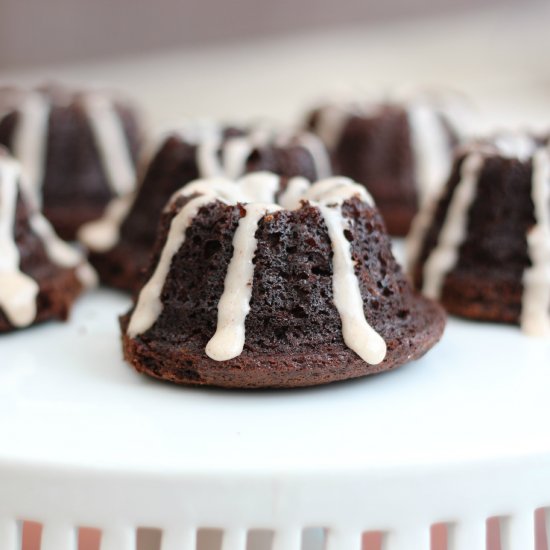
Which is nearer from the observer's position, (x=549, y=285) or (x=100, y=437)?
(x=100, y=437)

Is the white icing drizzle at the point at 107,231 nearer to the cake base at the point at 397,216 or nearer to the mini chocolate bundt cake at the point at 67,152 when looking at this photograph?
the mini chocolate bundt cake at the point at 67,152

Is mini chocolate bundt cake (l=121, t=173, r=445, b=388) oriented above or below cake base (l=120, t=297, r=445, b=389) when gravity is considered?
above

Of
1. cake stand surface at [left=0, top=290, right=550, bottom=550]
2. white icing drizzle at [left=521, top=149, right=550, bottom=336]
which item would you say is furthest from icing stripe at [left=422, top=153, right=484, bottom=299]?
cake stand surface at [left=0, top=290, right=550, bottom=550]

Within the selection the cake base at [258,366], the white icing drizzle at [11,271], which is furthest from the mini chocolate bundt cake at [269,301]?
the white icing drizzle at [11,271]

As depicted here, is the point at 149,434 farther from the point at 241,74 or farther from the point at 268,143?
the point at 241,74

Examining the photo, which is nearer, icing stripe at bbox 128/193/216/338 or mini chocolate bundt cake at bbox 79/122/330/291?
icing stripe at bbox 128/193/216/338

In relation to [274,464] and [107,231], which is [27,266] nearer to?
[107,231]

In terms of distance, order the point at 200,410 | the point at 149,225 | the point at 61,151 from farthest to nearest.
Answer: the point at 61,151
the point at 149,225
the point at 200,410

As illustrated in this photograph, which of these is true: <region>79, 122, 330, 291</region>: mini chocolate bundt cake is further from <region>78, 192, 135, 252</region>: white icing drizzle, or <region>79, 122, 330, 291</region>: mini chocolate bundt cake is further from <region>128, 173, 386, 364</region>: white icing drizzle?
<region>128, 173, 386, 364</region>: white icing drizzle

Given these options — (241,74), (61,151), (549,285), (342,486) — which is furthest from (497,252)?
(241,74)
